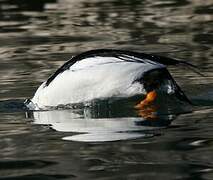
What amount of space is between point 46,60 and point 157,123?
4.76m

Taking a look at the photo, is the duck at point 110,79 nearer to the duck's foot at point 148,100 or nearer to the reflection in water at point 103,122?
the duck's foot at point 148,100

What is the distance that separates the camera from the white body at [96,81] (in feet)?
23.0

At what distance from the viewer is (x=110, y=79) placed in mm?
7070

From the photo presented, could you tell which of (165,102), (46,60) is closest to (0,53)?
(46,60)

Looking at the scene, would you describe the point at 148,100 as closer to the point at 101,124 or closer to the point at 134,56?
the point at 134,56

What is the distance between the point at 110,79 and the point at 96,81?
14cm

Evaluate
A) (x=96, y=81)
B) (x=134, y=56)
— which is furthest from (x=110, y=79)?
(x=134, y=56)

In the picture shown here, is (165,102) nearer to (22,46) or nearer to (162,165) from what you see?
(162,165)

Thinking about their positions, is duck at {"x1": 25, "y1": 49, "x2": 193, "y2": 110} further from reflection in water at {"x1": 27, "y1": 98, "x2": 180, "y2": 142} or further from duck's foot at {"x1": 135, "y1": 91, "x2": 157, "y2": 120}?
reflection in water at {"x1": 27, "y1": 98, "x2": 180, "y2": 142}

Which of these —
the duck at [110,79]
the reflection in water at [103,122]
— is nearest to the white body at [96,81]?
the duck at [110,79]

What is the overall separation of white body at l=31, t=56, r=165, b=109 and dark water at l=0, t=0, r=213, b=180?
0.15 metres

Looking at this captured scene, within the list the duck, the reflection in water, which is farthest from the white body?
the reflection in water

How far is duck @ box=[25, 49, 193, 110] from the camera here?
23.0 ft

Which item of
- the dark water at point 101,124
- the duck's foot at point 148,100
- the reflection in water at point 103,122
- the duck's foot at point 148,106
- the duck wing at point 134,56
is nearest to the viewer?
the dark water at point 101,124
